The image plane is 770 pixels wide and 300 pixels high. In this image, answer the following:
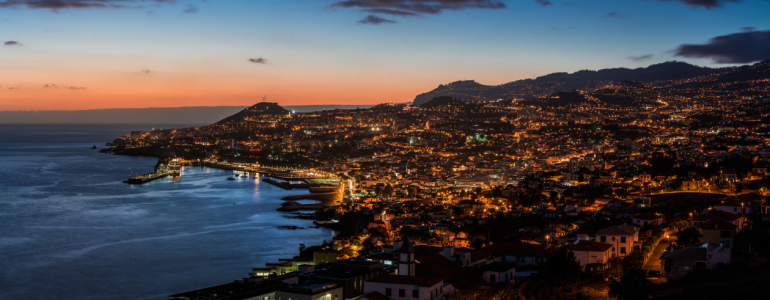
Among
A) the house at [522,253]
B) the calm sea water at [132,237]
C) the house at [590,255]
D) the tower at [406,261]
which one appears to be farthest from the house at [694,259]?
the calm sea water at [132,237]

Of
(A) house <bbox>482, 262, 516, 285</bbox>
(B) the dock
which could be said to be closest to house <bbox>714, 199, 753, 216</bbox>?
(A) house <bbox>482, 262, 516, 285</bbox>

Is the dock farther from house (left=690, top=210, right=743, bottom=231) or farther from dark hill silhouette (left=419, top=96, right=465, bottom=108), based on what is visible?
dark hill silhouette (left=419, top=96, right=465, bottom=108)

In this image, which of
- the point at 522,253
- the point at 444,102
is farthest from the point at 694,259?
the point at 444,102

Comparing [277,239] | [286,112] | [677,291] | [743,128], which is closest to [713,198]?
[677,291]

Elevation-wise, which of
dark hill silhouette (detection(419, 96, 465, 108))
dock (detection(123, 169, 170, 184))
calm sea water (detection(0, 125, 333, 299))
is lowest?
dock (detection(123, 169, 170, 184))

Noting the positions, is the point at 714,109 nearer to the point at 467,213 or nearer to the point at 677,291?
the point at 467,213
